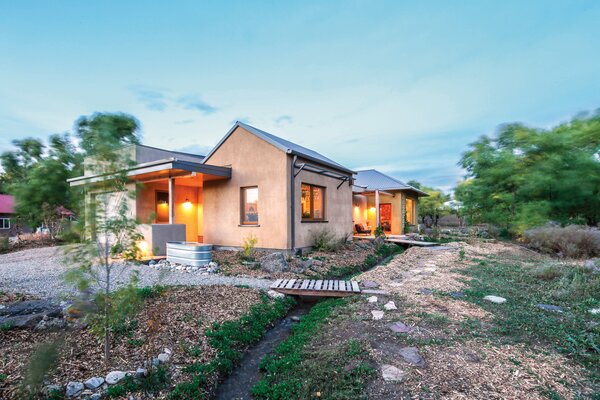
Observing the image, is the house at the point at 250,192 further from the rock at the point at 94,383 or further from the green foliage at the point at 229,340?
the rock at the point at 94,383

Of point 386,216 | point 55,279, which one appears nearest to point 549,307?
point 55,279

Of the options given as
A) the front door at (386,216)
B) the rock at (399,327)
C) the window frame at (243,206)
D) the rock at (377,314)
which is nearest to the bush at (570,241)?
the rock at (377,314)

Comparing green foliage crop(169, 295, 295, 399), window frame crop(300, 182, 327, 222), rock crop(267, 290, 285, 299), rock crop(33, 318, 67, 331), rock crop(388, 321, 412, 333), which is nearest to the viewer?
green foliage crop(169, 295, 295, 399)

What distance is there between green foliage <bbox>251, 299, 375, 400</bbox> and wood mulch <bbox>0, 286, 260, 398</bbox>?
77 cm

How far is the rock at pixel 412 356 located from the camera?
111 inches

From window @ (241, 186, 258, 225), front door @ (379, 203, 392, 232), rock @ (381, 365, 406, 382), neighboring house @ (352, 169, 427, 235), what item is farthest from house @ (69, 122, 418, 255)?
front door @ (379, 203, 392, 232)

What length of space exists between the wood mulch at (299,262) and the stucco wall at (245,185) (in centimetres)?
66

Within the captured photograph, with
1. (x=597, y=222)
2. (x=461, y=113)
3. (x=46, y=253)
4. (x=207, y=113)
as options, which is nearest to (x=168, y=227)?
(x=46, y=253)

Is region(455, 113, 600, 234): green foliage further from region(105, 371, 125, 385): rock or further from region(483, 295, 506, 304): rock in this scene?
region(105, 371, 125, 385): rock

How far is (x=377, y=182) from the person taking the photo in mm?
19141

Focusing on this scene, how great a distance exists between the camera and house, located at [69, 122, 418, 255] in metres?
9.09

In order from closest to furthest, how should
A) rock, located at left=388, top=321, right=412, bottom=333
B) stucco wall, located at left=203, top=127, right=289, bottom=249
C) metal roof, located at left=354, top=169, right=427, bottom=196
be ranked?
rock, located at left=388, top=321, right=412, bottom=333 → stucco wall, located at left=203, top=127, right=289, bottom=249 → metal roof, located at left=354, top=169, right=427, bottom=196

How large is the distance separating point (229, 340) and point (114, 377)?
1350 millimetres

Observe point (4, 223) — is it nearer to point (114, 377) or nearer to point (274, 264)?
point (274, 264)
